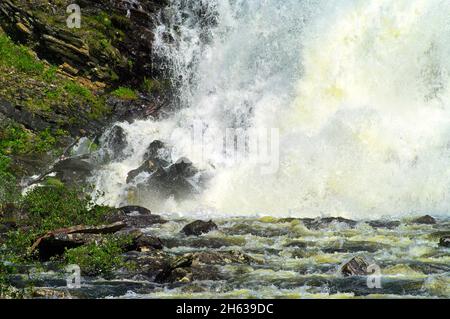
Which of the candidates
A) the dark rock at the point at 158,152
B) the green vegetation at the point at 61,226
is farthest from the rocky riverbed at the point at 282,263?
the dark rock at the point at 158,152

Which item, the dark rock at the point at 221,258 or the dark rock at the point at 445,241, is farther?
the dark rock at the point at 445,241

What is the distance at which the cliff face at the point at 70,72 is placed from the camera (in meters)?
26.2

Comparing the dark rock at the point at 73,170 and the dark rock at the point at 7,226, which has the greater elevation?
the dark rock at the point at 73,170

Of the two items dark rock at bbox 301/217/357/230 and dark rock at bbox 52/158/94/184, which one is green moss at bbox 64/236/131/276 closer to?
dark rock at bbox 301/217/357/230

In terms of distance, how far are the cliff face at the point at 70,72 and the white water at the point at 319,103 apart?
141 cm

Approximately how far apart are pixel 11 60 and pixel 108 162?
655 cm

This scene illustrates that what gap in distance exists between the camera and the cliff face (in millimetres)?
26172

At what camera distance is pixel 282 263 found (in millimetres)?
14281

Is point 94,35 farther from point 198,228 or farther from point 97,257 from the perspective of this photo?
point 97,257

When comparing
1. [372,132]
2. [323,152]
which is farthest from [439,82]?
[323,152]

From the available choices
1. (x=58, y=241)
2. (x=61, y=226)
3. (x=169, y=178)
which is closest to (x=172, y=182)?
(x=169, y=178)

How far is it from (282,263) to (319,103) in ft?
49.3

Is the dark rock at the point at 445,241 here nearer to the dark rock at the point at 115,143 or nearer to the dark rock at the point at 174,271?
the dark rock at the point at 174,271

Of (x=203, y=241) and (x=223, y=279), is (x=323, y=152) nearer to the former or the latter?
(x=203, y=241)
